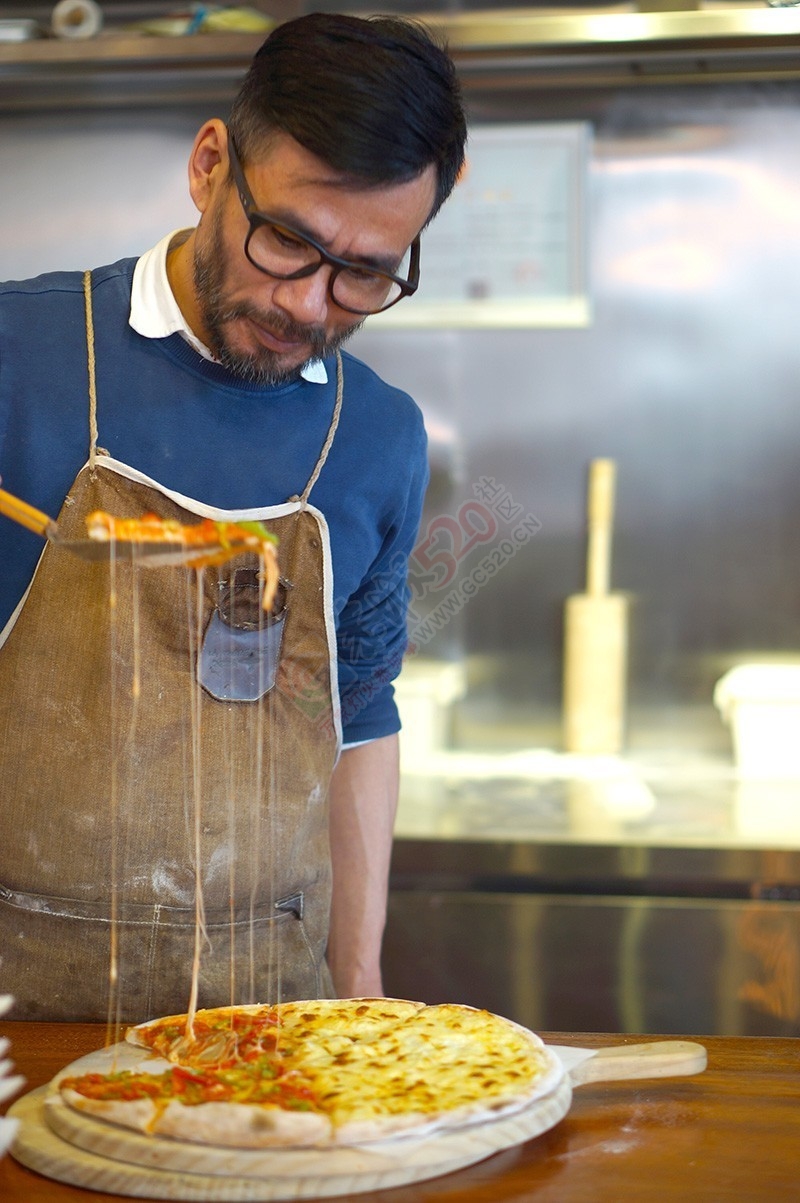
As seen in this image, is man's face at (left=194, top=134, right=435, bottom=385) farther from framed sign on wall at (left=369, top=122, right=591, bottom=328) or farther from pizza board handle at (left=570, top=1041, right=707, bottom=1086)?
framed sign on wall at (left=369, top=122, right=591, bottom=328)

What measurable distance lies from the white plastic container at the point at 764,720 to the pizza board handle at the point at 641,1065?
59.8 inches

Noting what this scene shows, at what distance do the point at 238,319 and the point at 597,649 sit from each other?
58.8 inches

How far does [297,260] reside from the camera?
1.37m

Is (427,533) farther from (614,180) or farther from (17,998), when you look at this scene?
(17,998)

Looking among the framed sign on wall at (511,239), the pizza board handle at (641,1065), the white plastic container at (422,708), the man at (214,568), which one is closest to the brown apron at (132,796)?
the man at (214,568)

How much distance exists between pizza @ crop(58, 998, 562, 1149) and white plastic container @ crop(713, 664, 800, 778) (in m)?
1.48

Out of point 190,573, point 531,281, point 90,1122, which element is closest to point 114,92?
point 531,281

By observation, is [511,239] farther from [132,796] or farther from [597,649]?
[132,796]

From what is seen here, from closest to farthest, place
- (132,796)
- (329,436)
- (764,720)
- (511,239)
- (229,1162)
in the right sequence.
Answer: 1. (229,1162)
2. (132,796)
3. (329,436)
4. (764,720)
5. (511,239)

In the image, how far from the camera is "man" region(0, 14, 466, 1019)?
135 centimetres

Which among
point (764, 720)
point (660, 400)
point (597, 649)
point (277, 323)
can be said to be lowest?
point (764, 720)

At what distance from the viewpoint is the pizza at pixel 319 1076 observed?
103 cm

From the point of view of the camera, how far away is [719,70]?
2.63 metres

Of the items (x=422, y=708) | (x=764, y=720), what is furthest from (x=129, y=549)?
(x=764, y=720)
